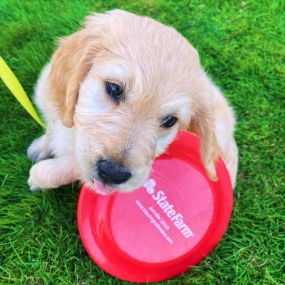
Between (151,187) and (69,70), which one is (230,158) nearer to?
(151,187)

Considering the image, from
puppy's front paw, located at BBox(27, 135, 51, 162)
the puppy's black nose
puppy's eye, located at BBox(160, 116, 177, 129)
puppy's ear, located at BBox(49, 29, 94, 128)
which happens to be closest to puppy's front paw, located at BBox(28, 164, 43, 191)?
puppy's front paw, located at BBox(27, 135, 51, 162)

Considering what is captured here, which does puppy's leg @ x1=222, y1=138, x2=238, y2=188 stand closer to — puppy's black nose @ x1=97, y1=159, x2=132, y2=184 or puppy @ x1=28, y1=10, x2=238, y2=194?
puppy @ x1=28, y1=10, x2=238, y2=194

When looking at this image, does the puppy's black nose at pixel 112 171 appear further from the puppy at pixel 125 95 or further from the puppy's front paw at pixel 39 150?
the puppy's front paw at pixel 39 150

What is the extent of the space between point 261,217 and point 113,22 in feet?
6.36

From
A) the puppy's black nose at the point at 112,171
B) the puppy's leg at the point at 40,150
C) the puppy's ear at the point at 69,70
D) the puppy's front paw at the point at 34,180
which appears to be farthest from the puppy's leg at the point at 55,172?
the puppy's black nose at the point at 112,171

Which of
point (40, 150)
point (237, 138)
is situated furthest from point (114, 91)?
point (237, 138)

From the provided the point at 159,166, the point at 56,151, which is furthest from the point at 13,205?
the point at 159,166

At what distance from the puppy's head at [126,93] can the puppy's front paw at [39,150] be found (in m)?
0.86

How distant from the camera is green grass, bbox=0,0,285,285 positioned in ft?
10.3

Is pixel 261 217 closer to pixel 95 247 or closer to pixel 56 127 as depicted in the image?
pixel 95 247

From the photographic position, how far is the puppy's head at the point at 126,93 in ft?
7.34

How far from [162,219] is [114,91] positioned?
43.3 inches

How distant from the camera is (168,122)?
2.44m

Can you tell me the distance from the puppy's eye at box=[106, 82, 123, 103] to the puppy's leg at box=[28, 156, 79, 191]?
781 millimetres
